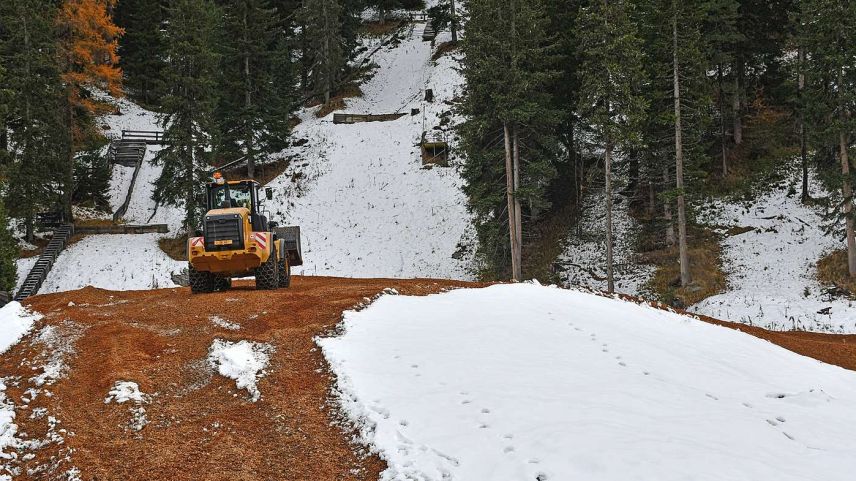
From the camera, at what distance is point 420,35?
195ft

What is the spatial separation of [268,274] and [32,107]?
2194 cm

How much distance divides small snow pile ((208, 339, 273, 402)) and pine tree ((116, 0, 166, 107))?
1912 inches

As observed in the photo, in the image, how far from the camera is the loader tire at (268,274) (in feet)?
47.2

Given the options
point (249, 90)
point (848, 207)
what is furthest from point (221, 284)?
point (249, 90)

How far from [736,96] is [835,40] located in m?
9.01

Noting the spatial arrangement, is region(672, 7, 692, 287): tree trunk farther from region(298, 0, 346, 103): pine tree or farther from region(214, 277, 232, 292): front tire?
region(298, 0, 346, 103): pine tree

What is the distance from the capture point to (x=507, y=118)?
2288 centimetres

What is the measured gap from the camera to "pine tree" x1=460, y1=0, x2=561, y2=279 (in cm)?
2302

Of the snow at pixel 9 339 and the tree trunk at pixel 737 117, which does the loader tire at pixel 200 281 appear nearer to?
the snow at pixel 9 339

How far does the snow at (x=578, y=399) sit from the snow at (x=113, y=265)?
55.2 ft

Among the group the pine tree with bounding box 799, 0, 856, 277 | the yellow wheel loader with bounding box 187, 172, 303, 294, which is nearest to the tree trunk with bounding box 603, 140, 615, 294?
the pine tree with bounding box 799, 0, 856, 277

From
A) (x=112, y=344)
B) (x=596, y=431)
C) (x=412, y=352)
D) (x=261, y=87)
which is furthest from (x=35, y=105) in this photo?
(x=596, y=431)

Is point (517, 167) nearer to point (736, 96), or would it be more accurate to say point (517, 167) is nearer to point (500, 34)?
A: point (500, 34)

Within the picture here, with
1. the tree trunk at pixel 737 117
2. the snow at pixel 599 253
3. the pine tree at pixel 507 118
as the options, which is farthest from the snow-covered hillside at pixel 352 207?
the tree trunk at pixel 737 117
